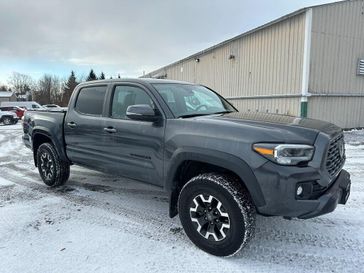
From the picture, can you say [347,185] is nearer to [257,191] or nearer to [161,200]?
[257,191]

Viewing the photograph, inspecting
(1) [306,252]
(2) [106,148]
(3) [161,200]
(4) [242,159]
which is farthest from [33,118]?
(1) [306,252]

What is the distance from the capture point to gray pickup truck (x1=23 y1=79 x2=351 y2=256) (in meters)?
2.99

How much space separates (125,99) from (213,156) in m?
1.79

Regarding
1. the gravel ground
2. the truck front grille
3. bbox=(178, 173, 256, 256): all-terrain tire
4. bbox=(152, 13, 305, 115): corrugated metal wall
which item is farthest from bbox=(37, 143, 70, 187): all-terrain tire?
bbox=(152, 13, 305, 115): corrugated metal wall

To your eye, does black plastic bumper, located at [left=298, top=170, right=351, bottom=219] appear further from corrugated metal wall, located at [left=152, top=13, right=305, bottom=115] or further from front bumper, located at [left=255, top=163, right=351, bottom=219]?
corrugated metal wall, located at [left=152, top=13, right=305, bottom=115]

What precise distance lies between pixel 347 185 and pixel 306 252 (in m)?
0.81

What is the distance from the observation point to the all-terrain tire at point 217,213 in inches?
126

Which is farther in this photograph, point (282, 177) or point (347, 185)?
point (347, 185)

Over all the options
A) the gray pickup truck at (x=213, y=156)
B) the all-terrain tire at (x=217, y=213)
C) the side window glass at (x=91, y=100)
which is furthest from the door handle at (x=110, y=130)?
the all-terrain tire at (x=217, y=213)

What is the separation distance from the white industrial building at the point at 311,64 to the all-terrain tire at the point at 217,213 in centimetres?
1055

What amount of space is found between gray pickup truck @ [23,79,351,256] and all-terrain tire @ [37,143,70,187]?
36.6 inches

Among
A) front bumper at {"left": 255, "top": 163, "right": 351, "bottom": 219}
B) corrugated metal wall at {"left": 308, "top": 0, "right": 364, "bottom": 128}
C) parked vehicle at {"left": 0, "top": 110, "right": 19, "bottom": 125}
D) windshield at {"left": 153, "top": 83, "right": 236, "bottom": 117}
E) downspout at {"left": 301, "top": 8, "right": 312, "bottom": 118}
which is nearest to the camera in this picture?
front bumper at {"left": 255, "top": 163, "right": 351, "bottom": 219}

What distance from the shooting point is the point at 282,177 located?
9.64 ft

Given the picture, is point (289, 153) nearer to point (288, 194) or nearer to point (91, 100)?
point (288, 194)
